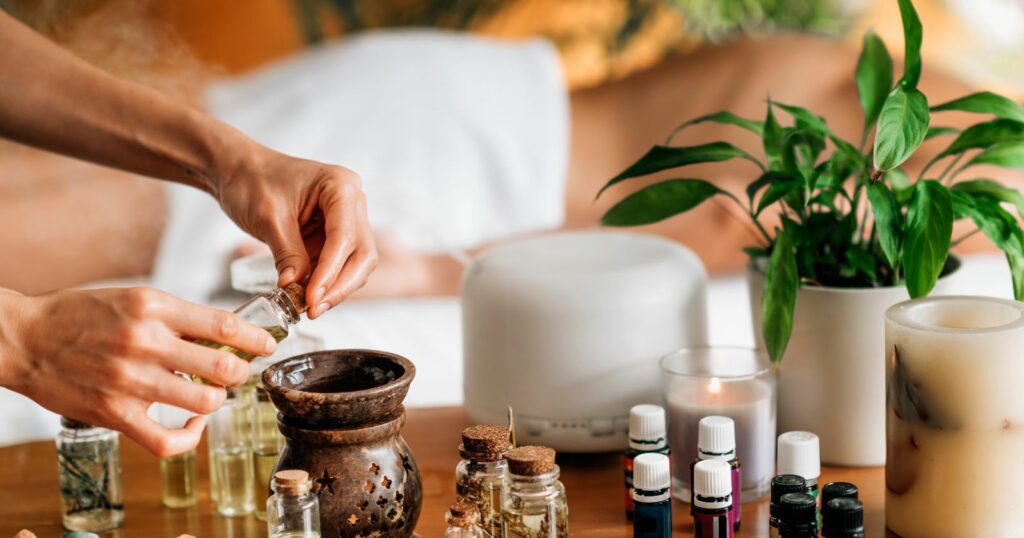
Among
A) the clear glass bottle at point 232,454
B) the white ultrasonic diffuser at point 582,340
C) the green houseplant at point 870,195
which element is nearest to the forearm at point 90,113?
the clear glass bottle at point 232,454

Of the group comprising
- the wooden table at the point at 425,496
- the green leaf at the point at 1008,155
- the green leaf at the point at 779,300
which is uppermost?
the green leaf at the point at 1008,155

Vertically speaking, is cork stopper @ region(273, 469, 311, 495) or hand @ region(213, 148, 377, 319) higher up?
hand @ region(213, 148, 377, 319)

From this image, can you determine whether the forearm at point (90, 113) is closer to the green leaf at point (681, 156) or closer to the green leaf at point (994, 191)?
the green leaf at point (681, 156)

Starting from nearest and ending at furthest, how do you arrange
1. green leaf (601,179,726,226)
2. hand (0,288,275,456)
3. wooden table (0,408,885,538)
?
hand (0,288,275,456)
wooden table (0,408,885,538)
green leaf (601,179,726,226)

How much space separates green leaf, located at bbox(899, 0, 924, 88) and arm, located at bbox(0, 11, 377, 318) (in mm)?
511

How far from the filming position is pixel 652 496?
90 cm

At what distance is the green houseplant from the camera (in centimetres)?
96

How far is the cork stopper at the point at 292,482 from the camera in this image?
812 millimetres

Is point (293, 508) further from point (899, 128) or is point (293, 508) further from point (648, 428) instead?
point (899, 128)

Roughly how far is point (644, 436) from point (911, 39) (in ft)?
1.42

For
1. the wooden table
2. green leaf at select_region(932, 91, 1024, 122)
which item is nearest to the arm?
the wooden table

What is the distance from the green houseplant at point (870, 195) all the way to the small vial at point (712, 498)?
0.16 meters

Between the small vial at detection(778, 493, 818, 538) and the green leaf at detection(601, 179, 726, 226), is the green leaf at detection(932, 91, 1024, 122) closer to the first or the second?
the green leaf at detection(601, 179, 726, 226)

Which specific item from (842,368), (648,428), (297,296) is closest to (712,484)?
(648,428)
